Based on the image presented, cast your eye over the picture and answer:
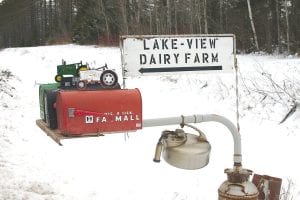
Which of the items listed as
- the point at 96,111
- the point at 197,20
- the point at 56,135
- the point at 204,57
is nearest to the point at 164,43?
the point at 204,57

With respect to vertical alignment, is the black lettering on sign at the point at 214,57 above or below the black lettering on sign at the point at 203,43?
below

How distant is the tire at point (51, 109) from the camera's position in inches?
147

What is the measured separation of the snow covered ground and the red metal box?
290 centimetres

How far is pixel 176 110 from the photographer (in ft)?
35.8

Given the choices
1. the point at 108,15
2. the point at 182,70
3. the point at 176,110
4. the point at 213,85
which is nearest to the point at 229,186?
the point at 182,70

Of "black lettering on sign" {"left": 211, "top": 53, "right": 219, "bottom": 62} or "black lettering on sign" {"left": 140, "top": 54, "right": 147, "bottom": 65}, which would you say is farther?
"black lettering on sign" {"left": 211, "top": 53, "right": 219, "bottom": 62}

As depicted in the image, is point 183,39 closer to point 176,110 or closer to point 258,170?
point 258,170

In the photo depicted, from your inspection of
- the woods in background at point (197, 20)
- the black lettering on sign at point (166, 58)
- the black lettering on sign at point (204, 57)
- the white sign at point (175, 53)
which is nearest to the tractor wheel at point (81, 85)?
the white sign at point (175, 53)

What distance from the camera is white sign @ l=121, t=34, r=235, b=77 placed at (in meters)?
3.71

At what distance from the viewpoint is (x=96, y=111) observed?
311 cm

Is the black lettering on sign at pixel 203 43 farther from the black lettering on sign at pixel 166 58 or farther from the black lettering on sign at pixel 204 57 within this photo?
the black lettering on sign at pixel 166 58

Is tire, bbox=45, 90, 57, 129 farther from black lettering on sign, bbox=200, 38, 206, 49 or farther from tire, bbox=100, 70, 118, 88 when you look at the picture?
black lettering on sign, bbox=200, 38, 206, 49

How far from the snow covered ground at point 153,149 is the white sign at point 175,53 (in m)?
2.46

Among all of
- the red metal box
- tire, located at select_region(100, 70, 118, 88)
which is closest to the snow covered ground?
tire, located at select_region(100, 70, 118, 88)
